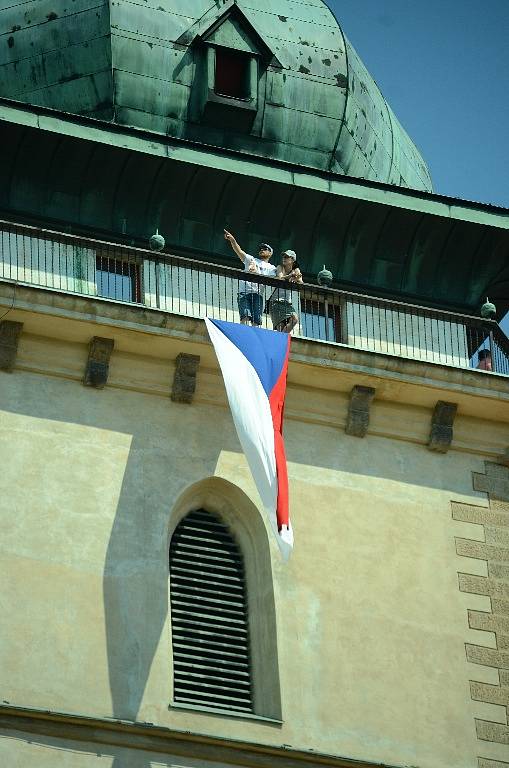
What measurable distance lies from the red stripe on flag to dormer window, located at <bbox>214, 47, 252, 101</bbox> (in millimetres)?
3891

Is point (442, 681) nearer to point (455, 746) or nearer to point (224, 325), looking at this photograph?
point (455, 746)

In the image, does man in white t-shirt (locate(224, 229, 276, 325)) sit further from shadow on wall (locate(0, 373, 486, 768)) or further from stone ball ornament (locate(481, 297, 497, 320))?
stone ball ornament (locate(481, 297, 497, 320))

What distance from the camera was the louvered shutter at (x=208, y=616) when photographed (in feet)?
87.6

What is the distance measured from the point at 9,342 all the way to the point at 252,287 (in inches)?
107

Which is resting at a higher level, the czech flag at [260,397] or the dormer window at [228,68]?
the dormer window at [228,68]

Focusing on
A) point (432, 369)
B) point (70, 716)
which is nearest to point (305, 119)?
point (432, 369)

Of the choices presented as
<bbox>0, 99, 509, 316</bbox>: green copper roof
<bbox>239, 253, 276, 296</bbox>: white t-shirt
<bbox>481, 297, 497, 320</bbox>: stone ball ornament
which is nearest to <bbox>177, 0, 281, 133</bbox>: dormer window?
<bbox>0, 99, 509, 316</bbox>: green copper roof

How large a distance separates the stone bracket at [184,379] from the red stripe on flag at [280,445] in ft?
2.85

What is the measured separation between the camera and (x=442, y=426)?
29.0 meters

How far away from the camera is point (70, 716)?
2553 cm

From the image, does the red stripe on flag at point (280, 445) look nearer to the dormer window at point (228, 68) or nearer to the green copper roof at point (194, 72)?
the green copper roof at point (194, 72)

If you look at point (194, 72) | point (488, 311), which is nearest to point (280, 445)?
point (488, 311)

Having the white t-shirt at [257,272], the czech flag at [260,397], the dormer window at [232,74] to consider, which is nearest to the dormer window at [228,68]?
the dormer window at [232,74]

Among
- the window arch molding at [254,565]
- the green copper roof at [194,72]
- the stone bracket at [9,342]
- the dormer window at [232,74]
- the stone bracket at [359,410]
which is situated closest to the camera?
the window arch molding at [254,565]
